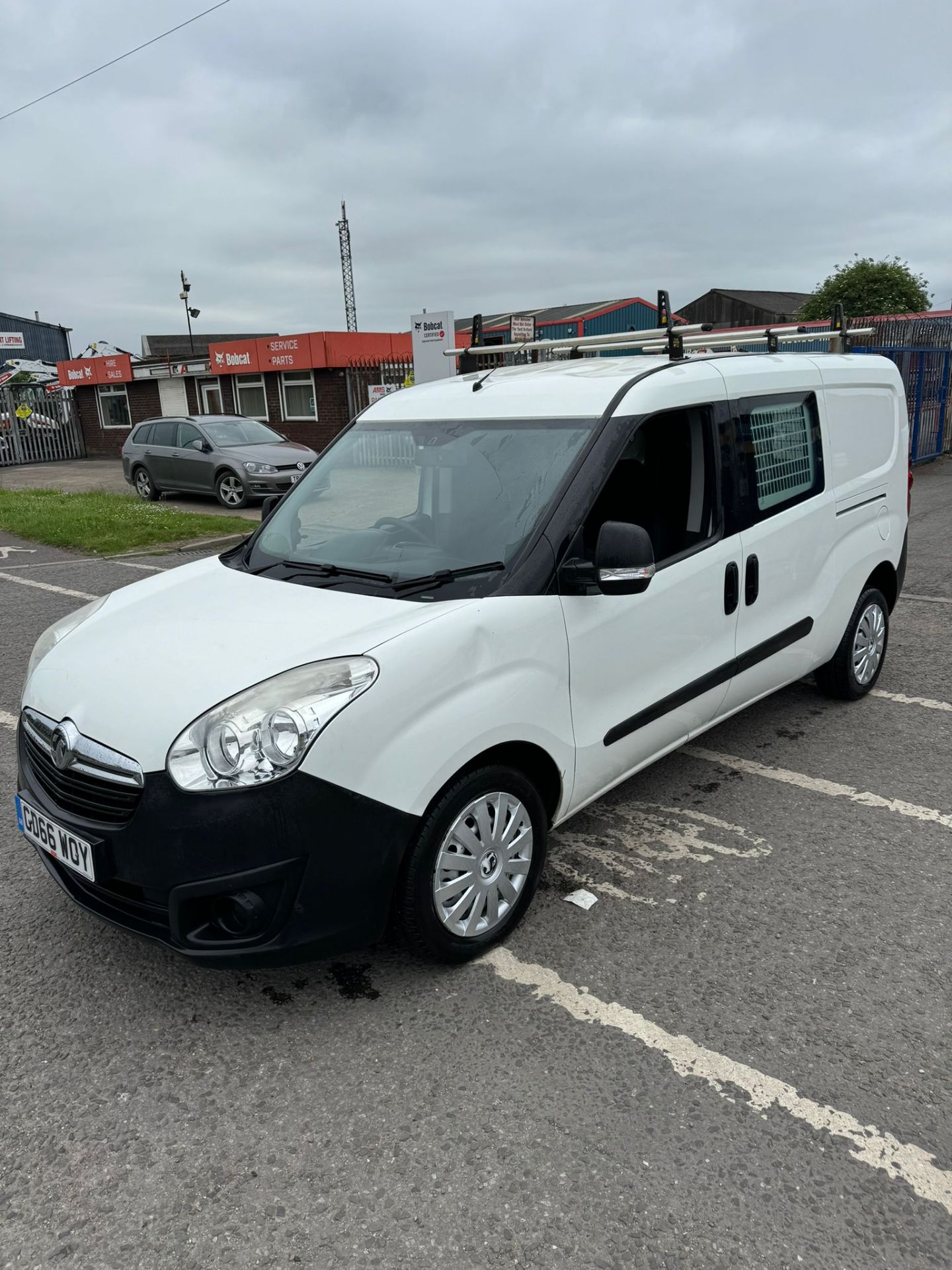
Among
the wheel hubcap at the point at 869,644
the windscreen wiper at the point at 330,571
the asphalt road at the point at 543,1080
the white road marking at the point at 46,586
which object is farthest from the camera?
the white road marking at the point at 46,586

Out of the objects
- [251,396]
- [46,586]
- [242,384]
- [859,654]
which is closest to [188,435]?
[46,586]

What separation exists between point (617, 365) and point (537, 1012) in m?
2.51

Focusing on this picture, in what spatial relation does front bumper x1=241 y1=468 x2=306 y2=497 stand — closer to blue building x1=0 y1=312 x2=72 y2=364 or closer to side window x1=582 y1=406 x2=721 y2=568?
side window x1=582 y1=406 x2=721 y2=568

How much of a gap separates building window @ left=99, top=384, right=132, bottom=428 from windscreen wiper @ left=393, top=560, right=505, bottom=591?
29.6 meters

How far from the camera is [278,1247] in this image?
205 centimetres

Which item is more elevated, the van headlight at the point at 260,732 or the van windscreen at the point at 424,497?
the van windscreen at the point at 424,497

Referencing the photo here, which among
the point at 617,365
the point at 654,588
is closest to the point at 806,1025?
the point at 654,588

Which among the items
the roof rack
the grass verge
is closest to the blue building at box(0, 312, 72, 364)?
the grass verge

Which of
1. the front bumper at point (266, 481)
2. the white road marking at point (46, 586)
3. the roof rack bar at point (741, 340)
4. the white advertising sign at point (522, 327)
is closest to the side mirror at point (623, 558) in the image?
the roof rack bar at point (741, 340)

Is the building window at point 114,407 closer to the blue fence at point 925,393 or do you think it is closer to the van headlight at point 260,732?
the blue fence at point 925,393

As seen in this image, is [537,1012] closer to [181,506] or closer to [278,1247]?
[278,1247]

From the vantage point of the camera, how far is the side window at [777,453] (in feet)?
12.8

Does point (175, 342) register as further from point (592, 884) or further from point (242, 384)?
point (592, 884)

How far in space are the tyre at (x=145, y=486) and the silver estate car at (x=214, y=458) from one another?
0.04 feet
